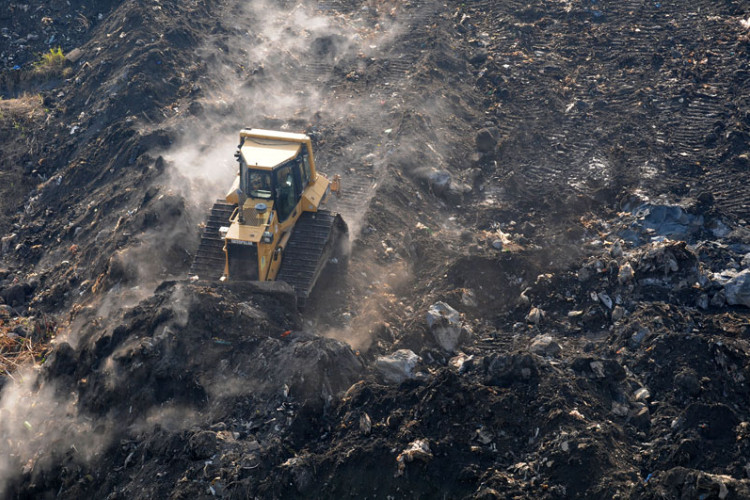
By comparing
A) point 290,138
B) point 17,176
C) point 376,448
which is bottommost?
point 17,176

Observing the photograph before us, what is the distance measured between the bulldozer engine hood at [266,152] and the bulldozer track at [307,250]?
111 centimetres

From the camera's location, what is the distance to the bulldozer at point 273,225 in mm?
9719

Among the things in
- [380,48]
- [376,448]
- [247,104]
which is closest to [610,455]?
[376,448]

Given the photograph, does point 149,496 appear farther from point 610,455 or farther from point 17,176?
point 17,176

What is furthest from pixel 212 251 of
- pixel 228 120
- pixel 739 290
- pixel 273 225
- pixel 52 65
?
pixel 52 65

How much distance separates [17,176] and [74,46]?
549cm

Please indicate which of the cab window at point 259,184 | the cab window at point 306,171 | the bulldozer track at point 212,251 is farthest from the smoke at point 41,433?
the cab window at point 306,171

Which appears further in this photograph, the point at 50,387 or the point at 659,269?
the point at 659,269

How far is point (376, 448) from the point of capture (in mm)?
7312

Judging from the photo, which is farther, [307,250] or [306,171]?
[306,171]

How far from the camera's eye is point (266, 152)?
406 inches

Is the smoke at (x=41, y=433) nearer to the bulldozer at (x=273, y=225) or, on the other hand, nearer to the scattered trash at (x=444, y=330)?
the bulldozer at (x=273, y=225)

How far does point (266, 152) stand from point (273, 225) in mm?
1236

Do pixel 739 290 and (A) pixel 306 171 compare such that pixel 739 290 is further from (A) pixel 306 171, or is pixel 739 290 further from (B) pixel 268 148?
(B) pixel 268 148
